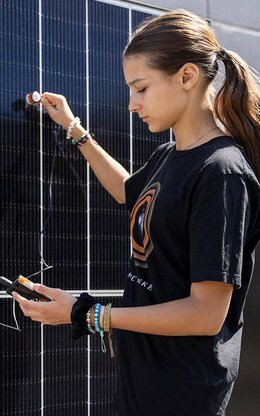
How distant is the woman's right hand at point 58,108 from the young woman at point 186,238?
109cm

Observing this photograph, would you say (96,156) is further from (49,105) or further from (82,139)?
(49,105)

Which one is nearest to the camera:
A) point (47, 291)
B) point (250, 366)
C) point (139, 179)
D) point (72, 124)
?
point (47, 291)

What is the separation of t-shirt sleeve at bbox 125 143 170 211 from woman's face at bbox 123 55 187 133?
36 cm

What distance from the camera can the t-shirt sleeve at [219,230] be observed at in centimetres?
184

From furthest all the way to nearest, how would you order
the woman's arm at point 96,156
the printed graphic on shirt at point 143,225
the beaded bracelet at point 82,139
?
the beaded bracelet at point 82,139, the woman's arm at point 96,156, the printed graphic on shirt at point 143,225

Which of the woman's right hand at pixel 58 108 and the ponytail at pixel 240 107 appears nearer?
the ponytail at pixel 240 107

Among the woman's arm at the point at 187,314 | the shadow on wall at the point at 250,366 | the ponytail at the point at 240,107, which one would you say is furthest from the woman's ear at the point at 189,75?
the shadow on wall at the point at 250,366

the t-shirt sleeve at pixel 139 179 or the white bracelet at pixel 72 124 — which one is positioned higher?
the white bracelet at pixel 72 124

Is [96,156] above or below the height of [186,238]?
above

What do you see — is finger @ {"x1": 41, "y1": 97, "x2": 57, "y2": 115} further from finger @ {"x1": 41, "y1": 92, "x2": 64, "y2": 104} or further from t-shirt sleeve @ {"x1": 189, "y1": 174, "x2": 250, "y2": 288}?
t-shirt sleeve @ {"x1": 189, "y1": 174, "x2": 250, "y2": 288}

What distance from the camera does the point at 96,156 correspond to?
9.86 feet

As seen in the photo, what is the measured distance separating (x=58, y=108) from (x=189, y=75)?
4.15 feet

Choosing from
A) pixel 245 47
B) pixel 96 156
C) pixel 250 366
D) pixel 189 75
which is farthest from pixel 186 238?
pixel 245 47

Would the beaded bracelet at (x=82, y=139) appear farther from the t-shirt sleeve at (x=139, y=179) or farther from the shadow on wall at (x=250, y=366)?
the shadow on wall at (x=250, y=366)
